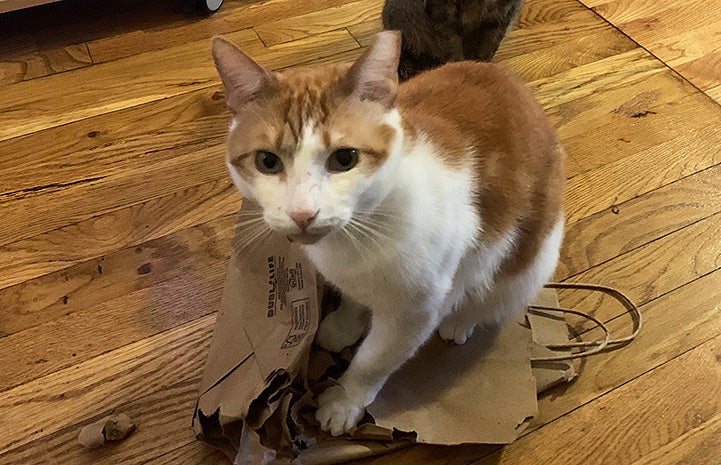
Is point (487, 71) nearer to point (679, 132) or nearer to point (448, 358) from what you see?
point (448, 358)

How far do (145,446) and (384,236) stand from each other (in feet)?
1.85

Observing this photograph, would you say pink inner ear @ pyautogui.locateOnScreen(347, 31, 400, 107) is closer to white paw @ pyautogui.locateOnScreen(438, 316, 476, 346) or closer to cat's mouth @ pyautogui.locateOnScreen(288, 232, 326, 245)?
cat's mouth @ pyautogui.locateOnScreen(288, 232, 326, 245)

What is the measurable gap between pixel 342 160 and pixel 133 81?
3.74 feet

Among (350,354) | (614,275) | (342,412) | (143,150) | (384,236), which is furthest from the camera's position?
(143,150)

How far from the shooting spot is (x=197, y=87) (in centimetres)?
172

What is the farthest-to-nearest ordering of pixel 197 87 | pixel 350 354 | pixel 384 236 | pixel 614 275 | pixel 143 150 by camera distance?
pixel 197 87, pixel 143 150, pixel 614 275, pixel 350 354, pixel 384 236

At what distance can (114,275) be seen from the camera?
132 centimetres

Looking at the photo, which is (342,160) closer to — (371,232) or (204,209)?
(371,232)

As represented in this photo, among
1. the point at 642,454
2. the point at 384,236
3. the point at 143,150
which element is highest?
the point at 384,236

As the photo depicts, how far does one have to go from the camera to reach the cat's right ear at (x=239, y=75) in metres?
0.77

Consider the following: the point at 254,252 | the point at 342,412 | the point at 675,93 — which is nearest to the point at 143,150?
the point at 254,252

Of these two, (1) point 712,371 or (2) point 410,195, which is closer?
(2) point 410,195

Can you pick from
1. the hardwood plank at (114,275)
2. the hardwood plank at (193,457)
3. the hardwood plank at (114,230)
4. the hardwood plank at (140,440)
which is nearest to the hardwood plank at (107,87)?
the hardwood plank at (114,230)

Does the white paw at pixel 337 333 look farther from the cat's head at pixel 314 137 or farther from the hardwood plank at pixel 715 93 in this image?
the hardwood plank at pixel 715 93
